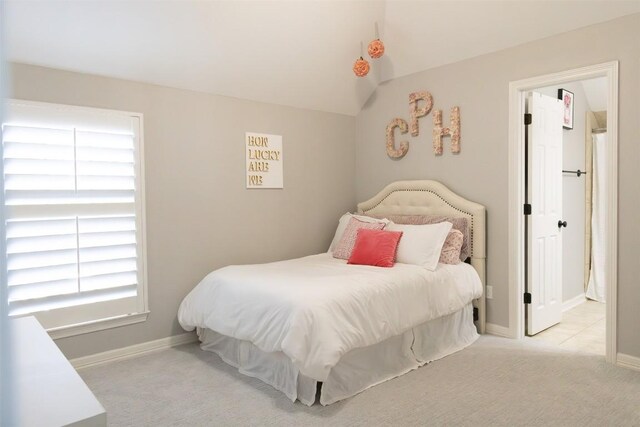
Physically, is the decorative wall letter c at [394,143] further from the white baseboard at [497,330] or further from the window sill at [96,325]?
the window sill at [96,325]

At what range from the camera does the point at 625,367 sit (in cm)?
291

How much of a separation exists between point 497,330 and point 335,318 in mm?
1868

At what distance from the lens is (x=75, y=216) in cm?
293

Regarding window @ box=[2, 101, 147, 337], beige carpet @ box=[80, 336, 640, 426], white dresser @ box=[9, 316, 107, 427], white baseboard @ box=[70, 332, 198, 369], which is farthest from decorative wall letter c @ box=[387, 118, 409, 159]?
white dresser @ box=[9, 316, 107, 427]

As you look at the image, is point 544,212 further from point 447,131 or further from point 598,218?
point 598,218

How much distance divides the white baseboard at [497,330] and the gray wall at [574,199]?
119cm

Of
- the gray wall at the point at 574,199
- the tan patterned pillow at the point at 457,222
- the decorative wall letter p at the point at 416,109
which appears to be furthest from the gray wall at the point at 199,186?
the gray wall at the point at 574,199

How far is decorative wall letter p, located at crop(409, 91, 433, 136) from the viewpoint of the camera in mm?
4035

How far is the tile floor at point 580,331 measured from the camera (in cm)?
337

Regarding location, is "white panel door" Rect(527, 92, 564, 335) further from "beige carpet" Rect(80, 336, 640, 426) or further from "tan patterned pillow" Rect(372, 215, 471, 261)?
"beige carpet" Rect(80, 336, 640, 426)

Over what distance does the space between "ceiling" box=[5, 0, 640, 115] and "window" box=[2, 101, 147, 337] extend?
0.43 m

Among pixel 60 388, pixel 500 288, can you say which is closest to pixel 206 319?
pixel 60 388

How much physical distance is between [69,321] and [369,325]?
6.53ft

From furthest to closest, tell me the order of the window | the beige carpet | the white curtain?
the white curtain → the window → the beige carpet
